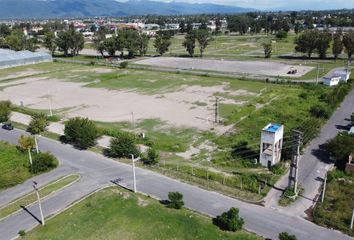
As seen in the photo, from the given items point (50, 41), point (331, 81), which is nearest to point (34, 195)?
point (331, 81)

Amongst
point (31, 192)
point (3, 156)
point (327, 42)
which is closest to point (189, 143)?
point (31, 192)

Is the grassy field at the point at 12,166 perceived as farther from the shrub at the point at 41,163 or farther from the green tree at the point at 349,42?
the green tree at the point at 349,42

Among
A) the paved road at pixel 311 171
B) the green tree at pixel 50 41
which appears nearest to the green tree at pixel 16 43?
the green tree at pixel 50 41

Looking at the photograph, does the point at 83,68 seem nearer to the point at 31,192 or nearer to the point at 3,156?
the point at 3,156

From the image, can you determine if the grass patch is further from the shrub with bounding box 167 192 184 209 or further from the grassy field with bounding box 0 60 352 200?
the shrub with bounding box 167 192 184 209

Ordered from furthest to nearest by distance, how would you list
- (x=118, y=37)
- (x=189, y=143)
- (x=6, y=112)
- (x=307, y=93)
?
(x=118, y=37) < (x=307, y=93) < (x=6, y=112) < (x=189, y=143)

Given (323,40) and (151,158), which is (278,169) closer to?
(151,158)
